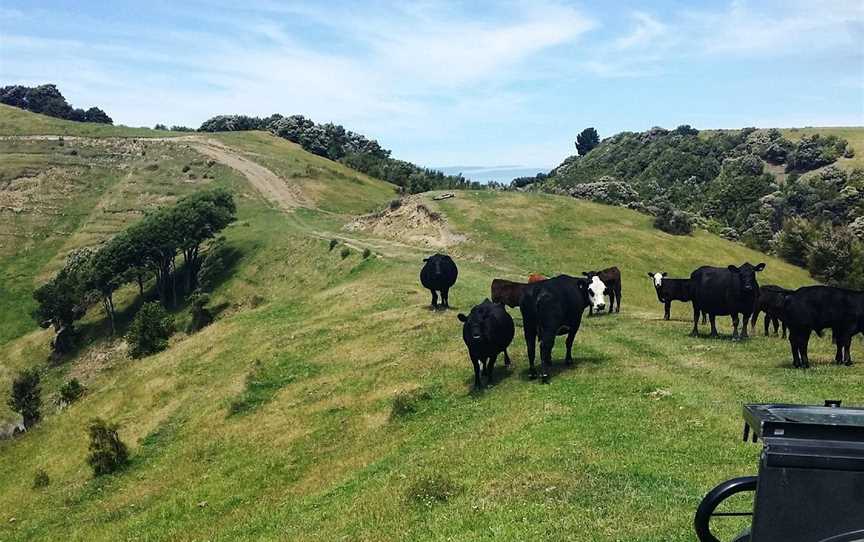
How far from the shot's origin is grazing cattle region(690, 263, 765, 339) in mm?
26750

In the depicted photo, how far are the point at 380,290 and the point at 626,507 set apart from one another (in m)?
35.2

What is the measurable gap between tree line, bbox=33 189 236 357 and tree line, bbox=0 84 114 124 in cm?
10643

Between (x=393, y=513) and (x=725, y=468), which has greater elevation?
(x=725, y=468)

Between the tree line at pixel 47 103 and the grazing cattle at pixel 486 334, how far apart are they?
181m

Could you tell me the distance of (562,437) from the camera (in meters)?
16.5

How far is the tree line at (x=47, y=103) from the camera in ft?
577

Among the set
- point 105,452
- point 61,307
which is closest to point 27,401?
point 105,452

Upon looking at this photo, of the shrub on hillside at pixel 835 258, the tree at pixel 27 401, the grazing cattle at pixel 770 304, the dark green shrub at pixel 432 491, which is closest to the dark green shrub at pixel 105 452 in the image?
the dark green shrub at pixel 432 491

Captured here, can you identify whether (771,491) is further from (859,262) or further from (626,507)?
(859,262)

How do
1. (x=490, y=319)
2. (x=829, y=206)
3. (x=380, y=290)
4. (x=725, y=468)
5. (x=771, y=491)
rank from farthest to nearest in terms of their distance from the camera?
1. (x=829, y=206)
2. (x=380, y=290)
3. (x=490, y=319)
4. (x=725, y=468)
5. (x=771, y=491)

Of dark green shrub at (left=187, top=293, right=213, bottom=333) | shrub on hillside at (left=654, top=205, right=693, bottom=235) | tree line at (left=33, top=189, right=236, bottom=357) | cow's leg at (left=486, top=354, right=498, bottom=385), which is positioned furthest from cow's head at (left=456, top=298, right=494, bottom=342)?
tree line at (left=33, top=189, right=236, bottom=357)

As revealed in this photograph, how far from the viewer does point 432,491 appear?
14023 mm

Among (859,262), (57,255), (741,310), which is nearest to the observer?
(741,310)

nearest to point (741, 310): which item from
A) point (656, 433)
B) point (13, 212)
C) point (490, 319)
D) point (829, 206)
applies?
point (490, 319)
